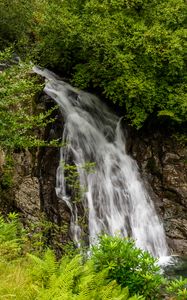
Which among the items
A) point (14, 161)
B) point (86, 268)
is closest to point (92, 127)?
point (14, 161)

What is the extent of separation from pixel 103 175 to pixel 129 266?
926 centimetres

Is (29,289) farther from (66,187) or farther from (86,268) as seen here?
(66,187)

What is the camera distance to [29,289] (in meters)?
5.39

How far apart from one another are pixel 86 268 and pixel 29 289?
2.70 ft

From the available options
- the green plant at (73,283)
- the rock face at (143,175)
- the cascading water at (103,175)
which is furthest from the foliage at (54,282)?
the cascading water at (103,175)

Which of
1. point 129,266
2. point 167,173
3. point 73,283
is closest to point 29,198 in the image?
point 73,283

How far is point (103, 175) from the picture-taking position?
14.9m

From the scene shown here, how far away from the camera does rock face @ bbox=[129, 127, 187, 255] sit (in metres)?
15.8

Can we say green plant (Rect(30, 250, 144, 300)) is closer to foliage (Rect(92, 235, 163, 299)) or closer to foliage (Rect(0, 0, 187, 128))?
foliage (Rect(92, 235, 163, 299))

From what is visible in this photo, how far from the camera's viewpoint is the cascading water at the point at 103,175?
45.4ft

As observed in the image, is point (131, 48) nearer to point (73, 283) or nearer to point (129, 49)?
point (129, 49)

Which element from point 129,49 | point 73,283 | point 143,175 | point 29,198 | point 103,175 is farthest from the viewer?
point 143,175

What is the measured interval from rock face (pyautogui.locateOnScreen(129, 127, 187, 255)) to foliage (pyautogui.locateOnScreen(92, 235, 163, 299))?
999cm

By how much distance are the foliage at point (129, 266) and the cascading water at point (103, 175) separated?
675cm
